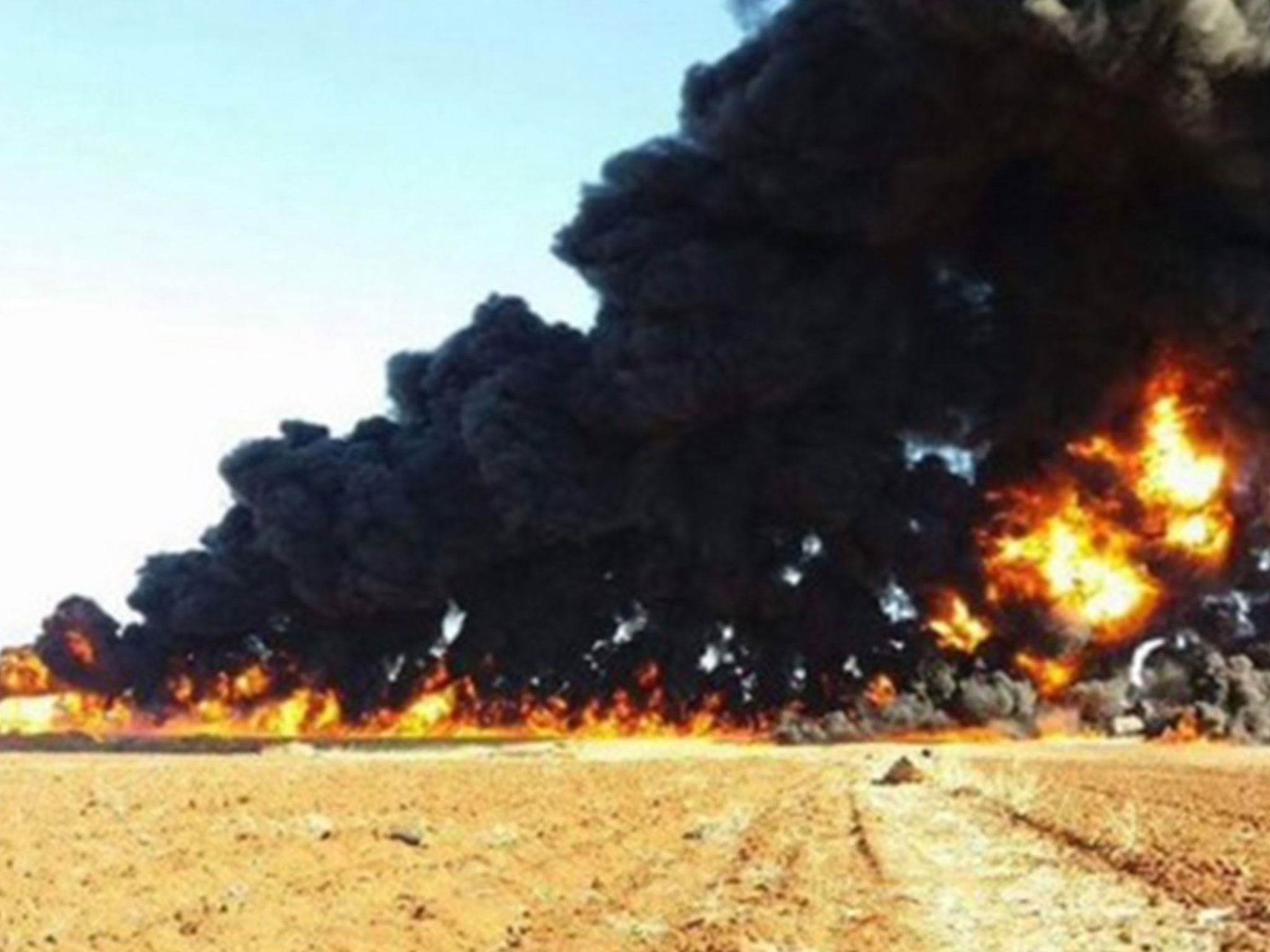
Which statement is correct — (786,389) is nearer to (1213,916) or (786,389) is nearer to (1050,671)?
(1050,671)

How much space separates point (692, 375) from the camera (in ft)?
221

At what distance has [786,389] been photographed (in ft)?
226

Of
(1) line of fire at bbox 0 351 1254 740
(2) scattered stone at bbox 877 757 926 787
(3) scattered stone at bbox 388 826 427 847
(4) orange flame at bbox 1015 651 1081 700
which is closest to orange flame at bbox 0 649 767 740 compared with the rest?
(1) line of fire at bbox 0 351 1254 740

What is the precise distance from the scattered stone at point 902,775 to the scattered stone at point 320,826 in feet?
47.6

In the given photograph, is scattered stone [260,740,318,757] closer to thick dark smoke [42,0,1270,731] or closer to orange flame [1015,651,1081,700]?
thick dark smoke [42,0,1270,731]

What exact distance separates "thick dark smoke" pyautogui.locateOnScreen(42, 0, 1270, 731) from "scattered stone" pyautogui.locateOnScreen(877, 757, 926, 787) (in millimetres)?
22918

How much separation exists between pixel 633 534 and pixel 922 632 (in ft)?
37.6

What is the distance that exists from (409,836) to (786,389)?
146 ft

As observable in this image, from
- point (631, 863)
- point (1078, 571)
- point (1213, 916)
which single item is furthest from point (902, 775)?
point (1078, 571)

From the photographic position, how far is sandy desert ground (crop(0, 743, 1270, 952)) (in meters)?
18.2

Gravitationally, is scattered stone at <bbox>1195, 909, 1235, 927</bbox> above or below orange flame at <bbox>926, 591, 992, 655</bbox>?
below

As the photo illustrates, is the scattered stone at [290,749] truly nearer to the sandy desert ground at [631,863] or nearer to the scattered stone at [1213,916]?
the sandy desert ground at [631,863]

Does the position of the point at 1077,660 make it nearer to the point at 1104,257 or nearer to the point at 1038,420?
the point at 1038,420

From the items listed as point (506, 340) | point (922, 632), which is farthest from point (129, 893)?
point (506, 340)
